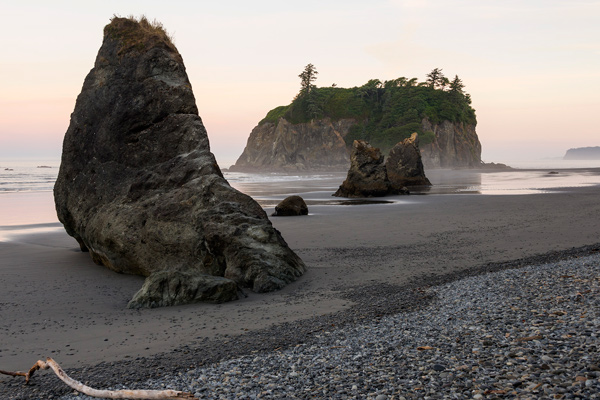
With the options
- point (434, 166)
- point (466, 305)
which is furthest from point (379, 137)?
point (466, 305)

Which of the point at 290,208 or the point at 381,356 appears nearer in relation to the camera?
the point at 381,356

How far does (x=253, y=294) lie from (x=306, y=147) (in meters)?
98.3

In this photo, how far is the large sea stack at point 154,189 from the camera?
8.77 m

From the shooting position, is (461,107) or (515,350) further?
(461,107)

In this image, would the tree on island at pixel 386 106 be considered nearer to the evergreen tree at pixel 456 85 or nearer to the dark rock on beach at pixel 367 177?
the evergreen tree at pixel 456 85

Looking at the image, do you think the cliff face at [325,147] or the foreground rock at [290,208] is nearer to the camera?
the foreground rock at [290,208]

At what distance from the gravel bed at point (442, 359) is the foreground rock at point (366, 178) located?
903 inches

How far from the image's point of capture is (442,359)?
183 inches

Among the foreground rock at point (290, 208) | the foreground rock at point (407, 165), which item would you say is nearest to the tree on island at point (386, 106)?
the foreground rock at point (407, 165)

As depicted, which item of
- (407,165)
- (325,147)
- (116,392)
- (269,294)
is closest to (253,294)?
(269,294)

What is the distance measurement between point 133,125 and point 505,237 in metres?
9.73

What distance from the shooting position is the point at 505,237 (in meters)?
13.0

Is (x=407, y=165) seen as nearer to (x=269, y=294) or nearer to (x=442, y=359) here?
(x=269, y=294)

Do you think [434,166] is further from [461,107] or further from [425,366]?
[425,366]
